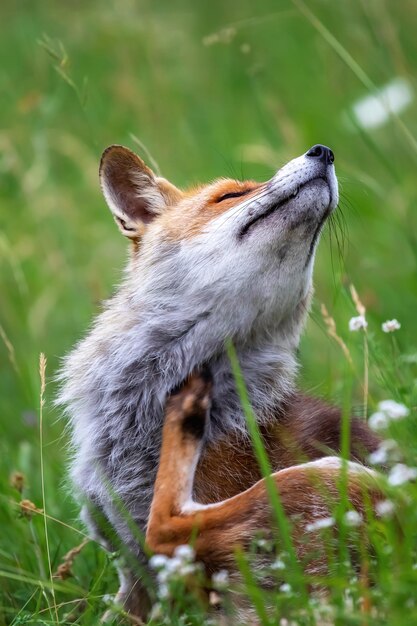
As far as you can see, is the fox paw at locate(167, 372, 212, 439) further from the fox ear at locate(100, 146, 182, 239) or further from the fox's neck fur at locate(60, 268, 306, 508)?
the fox ear at locate(100, 146, 182, 239)

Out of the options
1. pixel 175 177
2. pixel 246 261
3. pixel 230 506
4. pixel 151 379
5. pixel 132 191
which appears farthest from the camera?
pixel 175 177

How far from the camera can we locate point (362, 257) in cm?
818

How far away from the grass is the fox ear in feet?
1.00

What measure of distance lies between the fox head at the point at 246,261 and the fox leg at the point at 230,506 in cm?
66

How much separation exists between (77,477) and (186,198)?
4.81ft

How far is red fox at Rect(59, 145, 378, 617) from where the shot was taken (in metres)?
4.16

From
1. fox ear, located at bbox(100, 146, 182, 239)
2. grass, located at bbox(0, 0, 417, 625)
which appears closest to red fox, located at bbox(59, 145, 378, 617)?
grass, located at bbox(0, 0, 417, 625)

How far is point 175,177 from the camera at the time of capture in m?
9.77

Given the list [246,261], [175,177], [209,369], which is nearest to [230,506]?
[209,369]

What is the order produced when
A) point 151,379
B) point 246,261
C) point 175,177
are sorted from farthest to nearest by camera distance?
point 175,177 → point 151,379 → point 246,261

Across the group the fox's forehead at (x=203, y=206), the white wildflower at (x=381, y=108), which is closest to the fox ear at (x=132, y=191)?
the fox's forehead at (x=203, y=206)

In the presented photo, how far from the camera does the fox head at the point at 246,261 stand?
4.21m

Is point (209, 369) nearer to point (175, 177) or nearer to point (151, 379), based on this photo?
point (151, 379)

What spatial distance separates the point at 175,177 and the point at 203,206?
16.6ft
